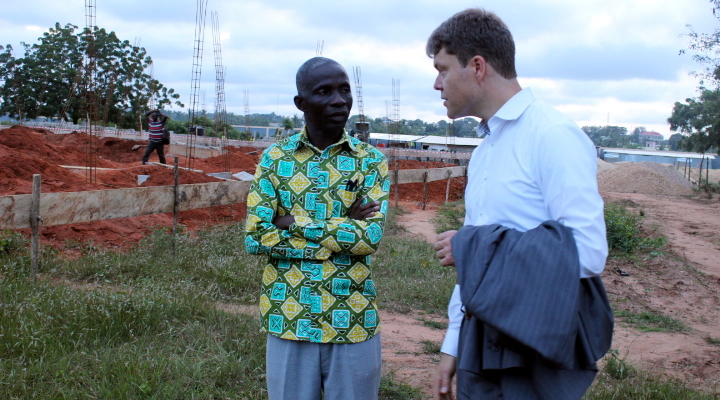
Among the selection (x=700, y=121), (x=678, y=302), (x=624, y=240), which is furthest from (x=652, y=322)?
(x=700, y=121)

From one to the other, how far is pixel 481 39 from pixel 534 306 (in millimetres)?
704

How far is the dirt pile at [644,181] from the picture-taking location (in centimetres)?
2644

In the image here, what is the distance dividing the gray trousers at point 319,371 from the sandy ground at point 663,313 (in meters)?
1.91

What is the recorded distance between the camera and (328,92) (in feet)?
7.82

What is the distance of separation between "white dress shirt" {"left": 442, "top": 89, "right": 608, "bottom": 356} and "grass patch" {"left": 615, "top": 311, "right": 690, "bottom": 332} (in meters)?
5.02

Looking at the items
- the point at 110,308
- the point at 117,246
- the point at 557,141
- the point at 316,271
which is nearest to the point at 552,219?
the point at 557,141

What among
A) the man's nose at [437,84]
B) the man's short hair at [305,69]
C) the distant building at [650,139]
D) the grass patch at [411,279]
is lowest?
the grass patch at [411,279]

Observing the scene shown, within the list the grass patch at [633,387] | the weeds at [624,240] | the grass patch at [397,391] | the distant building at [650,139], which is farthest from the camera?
the distant building at [650,139]

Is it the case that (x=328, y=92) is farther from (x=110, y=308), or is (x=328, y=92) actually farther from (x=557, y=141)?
(x=110, y=308)

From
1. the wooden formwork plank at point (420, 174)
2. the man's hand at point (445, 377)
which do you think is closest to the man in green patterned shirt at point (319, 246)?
the man's hand at point (445, 377)

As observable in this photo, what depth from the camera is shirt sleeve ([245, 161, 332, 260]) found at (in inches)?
89.0

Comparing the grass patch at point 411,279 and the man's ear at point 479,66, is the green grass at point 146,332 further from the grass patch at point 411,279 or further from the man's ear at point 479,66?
the man's ear at point 479,66

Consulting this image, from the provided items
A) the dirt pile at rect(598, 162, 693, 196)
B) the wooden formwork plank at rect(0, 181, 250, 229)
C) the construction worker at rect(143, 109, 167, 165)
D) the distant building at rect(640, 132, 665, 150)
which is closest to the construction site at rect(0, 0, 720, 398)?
the wooden formwork plank at rect(0, 181, 250, 229)

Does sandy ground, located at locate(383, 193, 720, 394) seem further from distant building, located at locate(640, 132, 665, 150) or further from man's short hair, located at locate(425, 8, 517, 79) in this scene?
distant building, located at locate(640, 132, 665, 150)
